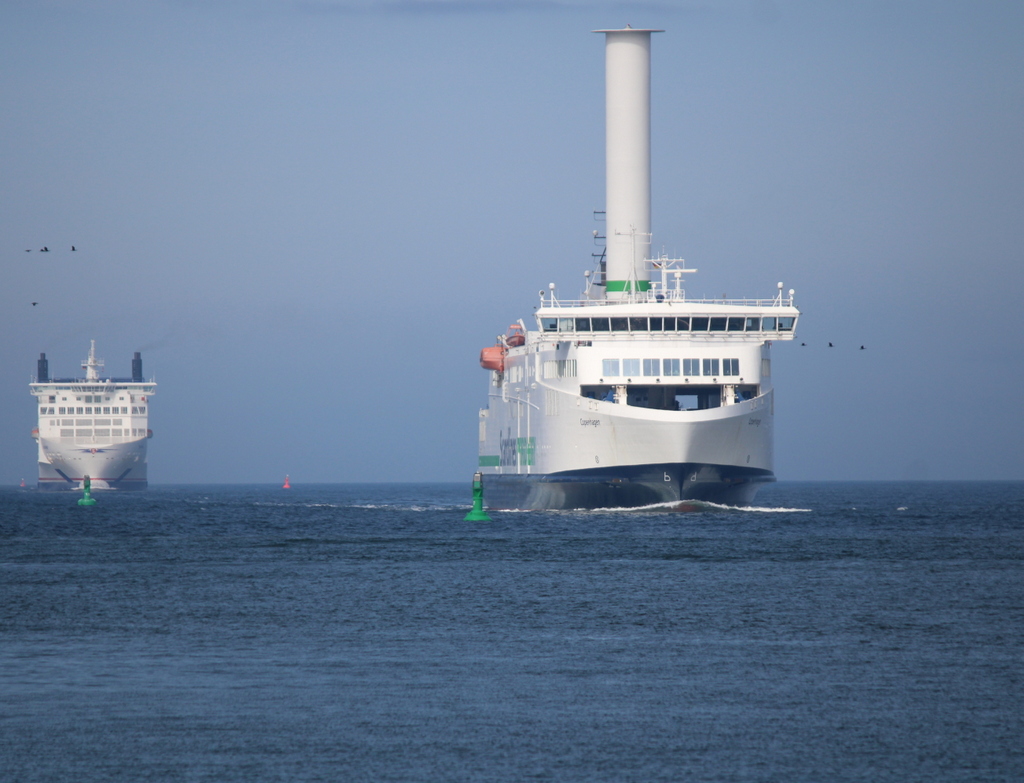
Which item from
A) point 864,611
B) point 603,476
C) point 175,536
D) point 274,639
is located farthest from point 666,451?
point 274,639

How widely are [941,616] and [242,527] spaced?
45268mm

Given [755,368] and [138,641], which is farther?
[755,368]

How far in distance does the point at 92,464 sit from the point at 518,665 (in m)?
166

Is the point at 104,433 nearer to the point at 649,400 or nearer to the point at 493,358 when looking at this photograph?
the point at 493,358

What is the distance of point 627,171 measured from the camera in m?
77.1

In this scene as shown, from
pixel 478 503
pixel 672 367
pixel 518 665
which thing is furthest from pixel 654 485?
pixel 518 665

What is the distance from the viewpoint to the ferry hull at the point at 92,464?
182 metres

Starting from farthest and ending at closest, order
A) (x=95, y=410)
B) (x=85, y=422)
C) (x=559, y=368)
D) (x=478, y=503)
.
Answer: (x=95, y=410) < (x=85, y=422) < (x=478, y=503) < (x=559, y=368)

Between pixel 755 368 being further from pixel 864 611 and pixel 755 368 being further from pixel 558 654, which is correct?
pixel 558 654

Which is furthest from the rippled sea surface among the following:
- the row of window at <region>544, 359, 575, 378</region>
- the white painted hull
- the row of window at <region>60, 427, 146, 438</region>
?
the row of window at <region>60, 427, 146, 438</region>

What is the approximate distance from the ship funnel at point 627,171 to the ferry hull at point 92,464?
4692 inches

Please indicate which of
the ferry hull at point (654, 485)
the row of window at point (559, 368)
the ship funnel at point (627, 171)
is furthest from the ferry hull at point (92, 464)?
the ferry hull at point (654, 485)

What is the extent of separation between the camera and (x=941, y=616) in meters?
31.9

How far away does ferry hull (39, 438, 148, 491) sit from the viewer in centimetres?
18175
